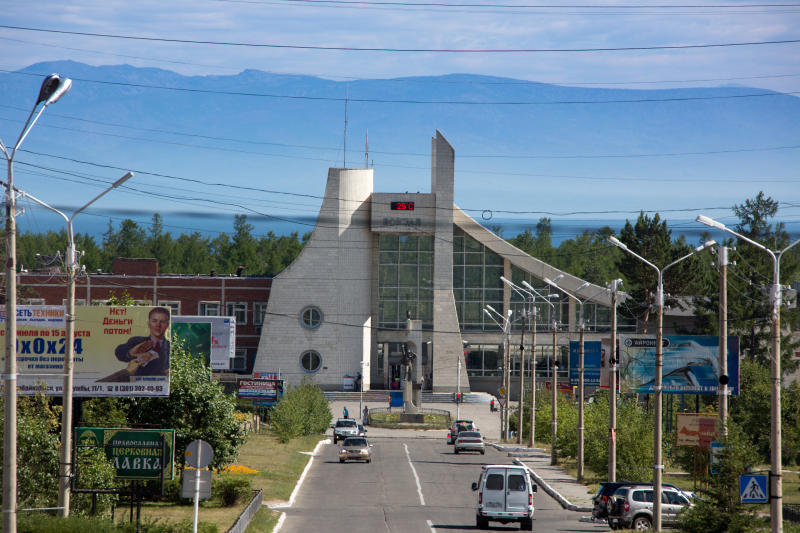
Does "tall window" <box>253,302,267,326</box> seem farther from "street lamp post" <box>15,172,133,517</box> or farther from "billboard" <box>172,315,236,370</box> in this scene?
"street lamp post" <box>15,172,133,517</box>

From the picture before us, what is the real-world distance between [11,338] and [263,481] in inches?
960

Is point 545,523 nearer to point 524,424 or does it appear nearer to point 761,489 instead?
point 761,489

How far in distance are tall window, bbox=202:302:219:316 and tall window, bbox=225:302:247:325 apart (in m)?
1.22

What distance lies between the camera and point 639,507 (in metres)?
29.8

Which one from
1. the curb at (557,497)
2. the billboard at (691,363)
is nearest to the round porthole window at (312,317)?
the billboard at (691,363)

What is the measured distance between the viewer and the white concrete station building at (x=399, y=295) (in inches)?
4099

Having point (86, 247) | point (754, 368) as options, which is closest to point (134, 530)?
point (754, 368)

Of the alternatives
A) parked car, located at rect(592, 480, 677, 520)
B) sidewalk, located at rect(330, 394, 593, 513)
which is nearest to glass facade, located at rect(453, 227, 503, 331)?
sidewalk, located at rect(330, 394, 593, 513)

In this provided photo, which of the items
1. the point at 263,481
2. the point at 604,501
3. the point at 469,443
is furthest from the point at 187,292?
the point at 604,501

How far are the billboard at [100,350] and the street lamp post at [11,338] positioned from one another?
1657 centimetres

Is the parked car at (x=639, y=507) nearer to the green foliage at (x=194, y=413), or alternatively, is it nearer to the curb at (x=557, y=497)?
the curb at (x=557, y=497)

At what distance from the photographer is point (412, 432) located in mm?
82812

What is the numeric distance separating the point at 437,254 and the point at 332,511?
75.9 meters

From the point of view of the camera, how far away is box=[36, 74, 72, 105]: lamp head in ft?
54.3
